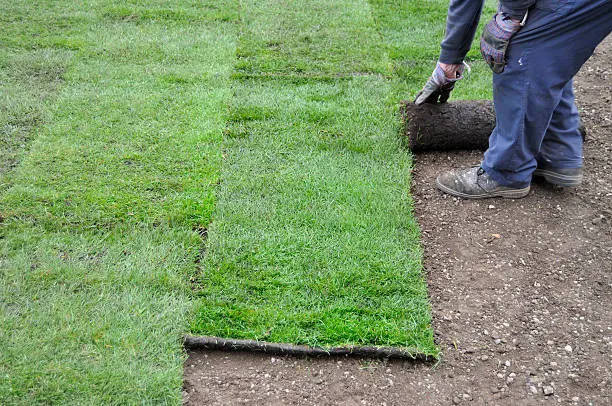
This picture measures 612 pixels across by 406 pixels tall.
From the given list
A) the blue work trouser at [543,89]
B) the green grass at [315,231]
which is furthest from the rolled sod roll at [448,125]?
the blue work trouser at [543,89]

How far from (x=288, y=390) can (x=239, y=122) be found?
227 centimetres

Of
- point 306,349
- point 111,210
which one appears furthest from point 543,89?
point 111,210

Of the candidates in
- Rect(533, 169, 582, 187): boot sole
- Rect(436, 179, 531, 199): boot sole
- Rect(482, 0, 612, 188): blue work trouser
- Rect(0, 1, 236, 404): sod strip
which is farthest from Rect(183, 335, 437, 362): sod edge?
Rect(533, 169, 582, 187): boot sole

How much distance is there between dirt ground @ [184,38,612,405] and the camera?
2568mm

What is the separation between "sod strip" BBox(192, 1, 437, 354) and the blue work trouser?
25.9 inches

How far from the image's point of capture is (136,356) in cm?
261

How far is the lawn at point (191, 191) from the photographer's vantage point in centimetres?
275

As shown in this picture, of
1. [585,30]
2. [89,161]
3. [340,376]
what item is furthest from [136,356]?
[585,30]

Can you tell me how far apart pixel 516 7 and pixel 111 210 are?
249cm

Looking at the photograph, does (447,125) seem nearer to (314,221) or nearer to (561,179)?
(561,179)

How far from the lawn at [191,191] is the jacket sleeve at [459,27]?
0.71 metres

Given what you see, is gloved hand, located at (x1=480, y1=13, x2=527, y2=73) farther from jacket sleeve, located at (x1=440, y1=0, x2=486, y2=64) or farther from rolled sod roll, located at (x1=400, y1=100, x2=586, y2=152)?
rolled sod roll, located at (x1=400, y1=100, x2=586, y2=152)

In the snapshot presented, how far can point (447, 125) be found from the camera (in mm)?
4043

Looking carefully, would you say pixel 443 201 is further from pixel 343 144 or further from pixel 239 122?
pixel 239 122
